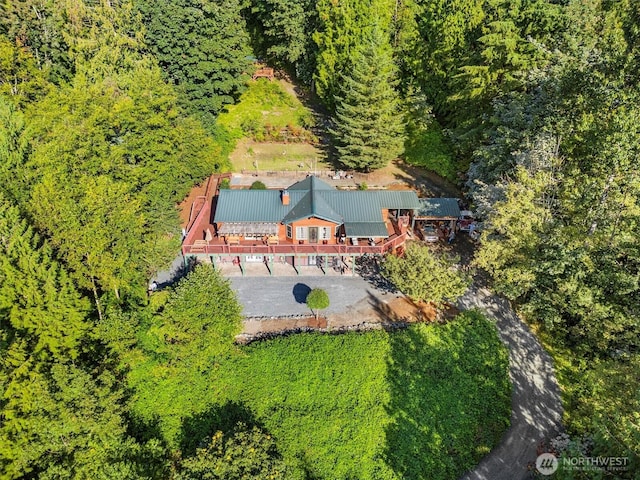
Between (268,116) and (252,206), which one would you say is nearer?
(252,206)

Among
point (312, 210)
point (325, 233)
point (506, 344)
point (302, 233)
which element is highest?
point (312, 210)

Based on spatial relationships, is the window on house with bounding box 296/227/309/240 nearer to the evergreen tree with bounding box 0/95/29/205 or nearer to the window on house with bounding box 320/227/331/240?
the window on house with bounding box 320/227/331/240

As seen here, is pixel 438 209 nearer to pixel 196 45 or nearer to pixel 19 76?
pixel 196 45

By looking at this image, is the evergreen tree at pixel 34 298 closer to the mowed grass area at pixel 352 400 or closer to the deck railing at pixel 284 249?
the mowed grass area at pixel 352 400

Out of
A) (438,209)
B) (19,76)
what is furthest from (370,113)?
(19,76)

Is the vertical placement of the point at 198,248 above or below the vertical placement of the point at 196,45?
below

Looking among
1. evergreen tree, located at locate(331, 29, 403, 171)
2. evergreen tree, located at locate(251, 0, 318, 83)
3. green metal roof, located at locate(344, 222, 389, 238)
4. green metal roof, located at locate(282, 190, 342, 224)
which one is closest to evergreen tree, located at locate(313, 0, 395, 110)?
evergreen tree, located at locate(331, 29, 403, 171)
